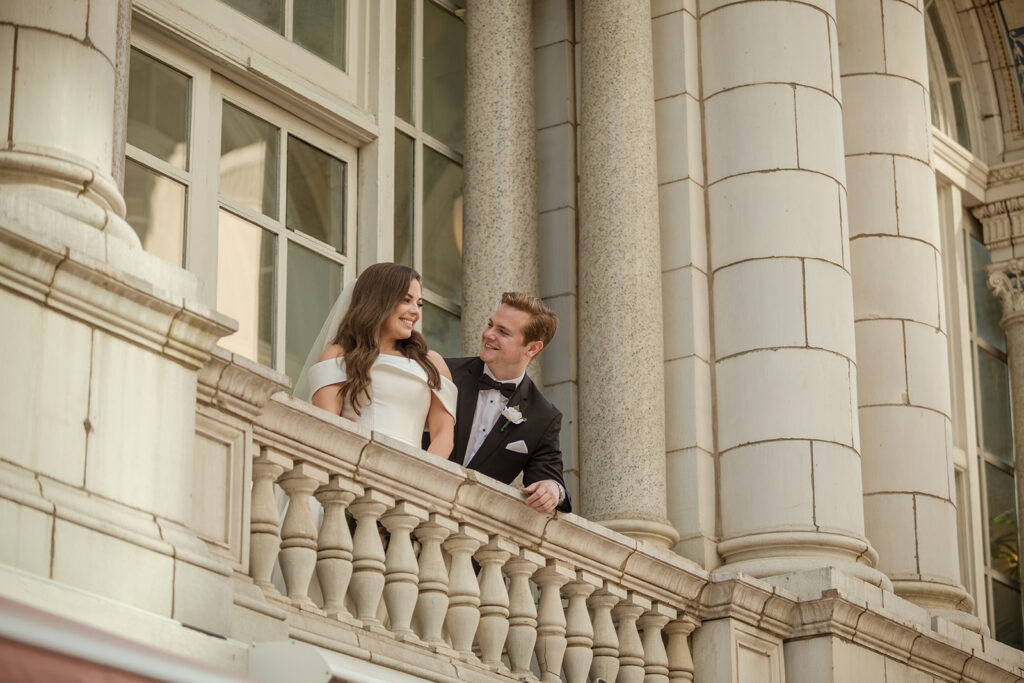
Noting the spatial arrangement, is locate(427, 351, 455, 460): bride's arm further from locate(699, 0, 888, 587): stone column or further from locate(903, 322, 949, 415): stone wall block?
locate(903, 322, 949, 415): stone wall block

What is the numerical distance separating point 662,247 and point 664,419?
1.11 m

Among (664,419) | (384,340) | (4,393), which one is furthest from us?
(664,419)

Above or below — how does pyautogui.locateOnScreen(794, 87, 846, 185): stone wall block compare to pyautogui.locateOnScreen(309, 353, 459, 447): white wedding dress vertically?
above

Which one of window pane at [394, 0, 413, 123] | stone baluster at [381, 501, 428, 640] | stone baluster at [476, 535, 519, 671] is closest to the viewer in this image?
stone baluster at [381, 501, 428, 640]

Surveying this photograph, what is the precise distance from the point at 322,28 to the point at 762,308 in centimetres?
315

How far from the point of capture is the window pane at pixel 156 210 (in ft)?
34.9

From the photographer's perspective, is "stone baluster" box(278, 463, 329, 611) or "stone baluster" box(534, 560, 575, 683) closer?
"stone baluster" box(278, 463, 329, 611)

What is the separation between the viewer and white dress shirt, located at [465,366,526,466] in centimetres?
979

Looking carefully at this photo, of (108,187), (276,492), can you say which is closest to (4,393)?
Answer: (108,187)

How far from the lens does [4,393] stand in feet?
21.2

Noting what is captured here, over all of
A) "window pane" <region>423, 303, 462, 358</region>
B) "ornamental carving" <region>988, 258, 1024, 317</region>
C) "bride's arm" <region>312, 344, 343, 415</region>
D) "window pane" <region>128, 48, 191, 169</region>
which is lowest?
"bride's arm" <region>312, 344, 343, 415</region>

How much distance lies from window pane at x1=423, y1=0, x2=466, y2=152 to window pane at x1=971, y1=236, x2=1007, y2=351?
5650 millimetres

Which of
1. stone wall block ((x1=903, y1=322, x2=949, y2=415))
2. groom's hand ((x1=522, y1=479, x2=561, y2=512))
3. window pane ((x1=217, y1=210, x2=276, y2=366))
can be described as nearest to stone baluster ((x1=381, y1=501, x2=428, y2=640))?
groom's hand ((x1=522, y1=479, x2=561, y2=512))

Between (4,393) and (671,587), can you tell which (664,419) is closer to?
(671,587)
